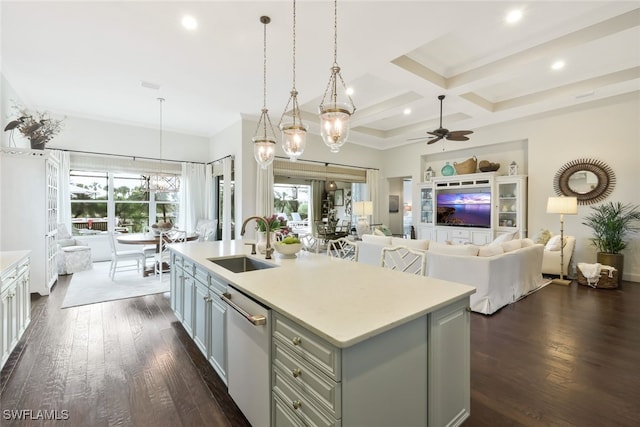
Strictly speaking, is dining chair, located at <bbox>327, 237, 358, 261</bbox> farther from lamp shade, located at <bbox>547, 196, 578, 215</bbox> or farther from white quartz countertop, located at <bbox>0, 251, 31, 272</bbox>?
lamp shade, located at <bbox>547, 196, 578, 215</bbox>

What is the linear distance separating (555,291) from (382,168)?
5464 mm

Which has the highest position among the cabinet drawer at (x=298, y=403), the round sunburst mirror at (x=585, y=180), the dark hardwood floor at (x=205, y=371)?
the round sunburst mirror at (x=585, y=180)

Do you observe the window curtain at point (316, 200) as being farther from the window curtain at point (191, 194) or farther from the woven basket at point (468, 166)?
the woven basket at point (468, 166)

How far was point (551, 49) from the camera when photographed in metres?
3.68

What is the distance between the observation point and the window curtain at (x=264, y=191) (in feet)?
20.0

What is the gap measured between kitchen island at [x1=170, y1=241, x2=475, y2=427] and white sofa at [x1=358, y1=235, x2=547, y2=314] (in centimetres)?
212

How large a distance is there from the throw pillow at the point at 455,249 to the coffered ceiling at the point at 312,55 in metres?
2.49

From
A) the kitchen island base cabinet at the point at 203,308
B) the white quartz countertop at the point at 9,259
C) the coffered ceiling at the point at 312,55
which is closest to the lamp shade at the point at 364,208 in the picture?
the coffered ceiling at the point at 312,55

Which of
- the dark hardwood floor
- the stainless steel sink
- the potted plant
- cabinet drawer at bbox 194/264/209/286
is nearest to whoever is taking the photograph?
the dark hardwood floor

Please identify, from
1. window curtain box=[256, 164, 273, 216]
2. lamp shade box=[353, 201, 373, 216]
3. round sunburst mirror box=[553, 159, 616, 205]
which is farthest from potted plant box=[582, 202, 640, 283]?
window curtain box=[256, 164, 273, 216]

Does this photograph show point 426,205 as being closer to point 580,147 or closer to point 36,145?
point 580,147

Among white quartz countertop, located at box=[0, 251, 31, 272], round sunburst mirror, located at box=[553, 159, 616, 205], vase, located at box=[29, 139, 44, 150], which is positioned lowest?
white quartz countertop, located at box=[0, 251, 31, 272]

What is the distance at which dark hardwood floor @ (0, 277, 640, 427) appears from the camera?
6.19ft

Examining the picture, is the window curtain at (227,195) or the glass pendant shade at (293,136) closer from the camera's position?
the glass pendant shade at (293,136)
